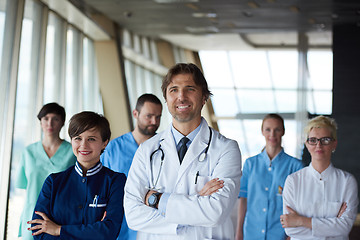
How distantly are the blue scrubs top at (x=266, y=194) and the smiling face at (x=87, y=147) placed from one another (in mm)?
2044

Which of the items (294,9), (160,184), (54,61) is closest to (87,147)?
(160,184)

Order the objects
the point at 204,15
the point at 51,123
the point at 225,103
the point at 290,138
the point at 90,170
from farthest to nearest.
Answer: the point at 225,103, the point at 290,138, the point at 204,15, the point at 51,123, the point at 90,170

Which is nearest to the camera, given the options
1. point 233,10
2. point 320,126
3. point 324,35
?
point 320,126

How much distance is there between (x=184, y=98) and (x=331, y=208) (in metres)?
1.31

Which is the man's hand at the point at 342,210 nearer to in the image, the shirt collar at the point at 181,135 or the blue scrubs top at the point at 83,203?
the shirt collar at the point at 181,135

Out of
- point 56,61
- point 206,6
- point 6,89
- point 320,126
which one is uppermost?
point 206,6

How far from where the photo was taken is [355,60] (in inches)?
372

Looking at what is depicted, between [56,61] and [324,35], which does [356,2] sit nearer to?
[324,35]

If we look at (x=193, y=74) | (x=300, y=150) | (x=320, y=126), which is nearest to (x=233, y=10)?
(x=300, y=150)

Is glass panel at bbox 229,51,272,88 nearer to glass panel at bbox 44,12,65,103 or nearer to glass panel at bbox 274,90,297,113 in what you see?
glass panel at bbox 274,90,297,113

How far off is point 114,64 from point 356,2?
4.63 meters

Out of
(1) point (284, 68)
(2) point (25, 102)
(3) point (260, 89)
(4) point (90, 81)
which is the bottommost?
(2) point (25, 102)

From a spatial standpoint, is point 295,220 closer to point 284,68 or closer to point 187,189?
point 187,189

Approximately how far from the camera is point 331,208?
2953 mm
